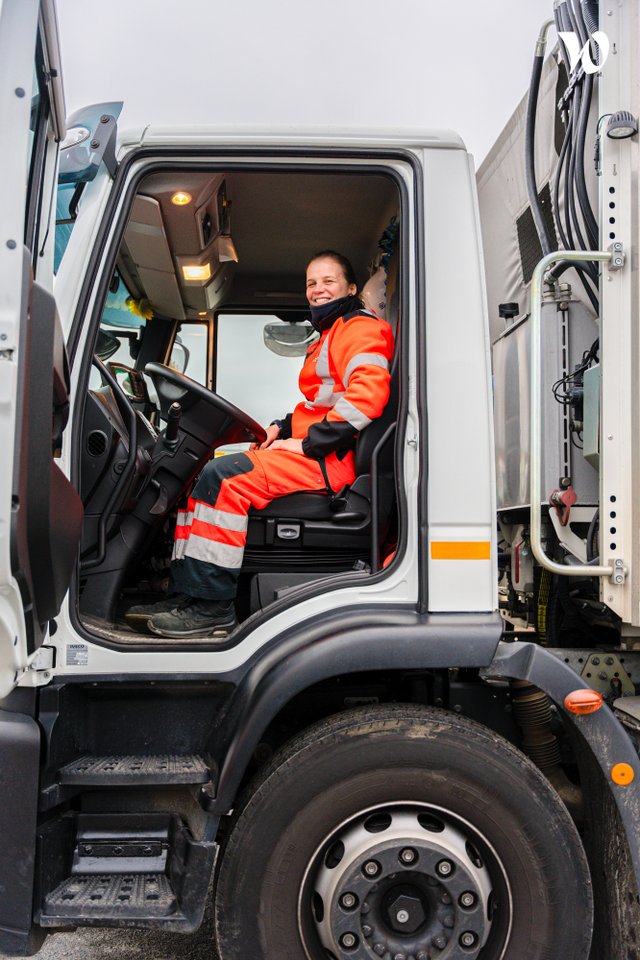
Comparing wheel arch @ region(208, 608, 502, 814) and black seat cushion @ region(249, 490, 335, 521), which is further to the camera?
black seat cushion @ region(249, 490, 335, 521)

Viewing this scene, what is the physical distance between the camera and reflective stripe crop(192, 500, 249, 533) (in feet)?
7.43

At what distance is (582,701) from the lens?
6.54 ft

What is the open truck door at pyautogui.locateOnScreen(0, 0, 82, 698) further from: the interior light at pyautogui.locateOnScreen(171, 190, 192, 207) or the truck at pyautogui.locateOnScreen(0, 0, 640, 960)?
the interior light at pyautogui.locateOnScreen(171, 190, 192, 207)

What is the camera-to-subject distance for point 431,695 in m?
2.24

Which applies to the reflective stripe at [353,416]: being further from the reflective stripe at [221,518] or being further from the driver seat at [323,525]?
the reflective stripe at [221,518]

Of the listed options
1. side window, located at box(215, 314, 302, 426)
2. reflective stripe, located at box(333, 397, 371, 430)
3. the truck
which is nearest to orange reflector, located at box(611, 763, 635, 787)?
the truck

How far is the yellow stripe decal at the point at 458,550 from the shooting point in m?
2.05

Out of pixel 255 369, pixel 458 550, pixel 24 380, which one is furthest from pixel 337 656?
pixel 255 369

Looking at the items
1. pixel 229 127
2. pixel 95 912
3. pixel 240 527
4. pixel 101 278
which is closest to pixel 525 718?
pixel 240 527

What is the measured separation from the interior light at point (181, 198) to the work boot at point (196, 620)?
1354 millimetres

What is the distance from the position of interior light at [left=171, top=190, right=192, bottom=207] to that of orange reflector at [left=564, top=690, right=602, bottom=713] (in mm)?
1980

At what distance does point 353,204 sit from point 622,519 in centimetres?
158

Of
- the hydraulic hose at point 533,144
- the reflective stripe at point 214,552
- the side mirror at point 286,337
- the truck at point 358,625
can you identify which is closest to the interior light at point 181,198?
the truck at point 358,625

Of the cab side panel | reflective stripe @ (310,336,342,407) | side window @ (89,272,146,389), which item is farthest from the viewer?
side window @ (89,272,146,389)
